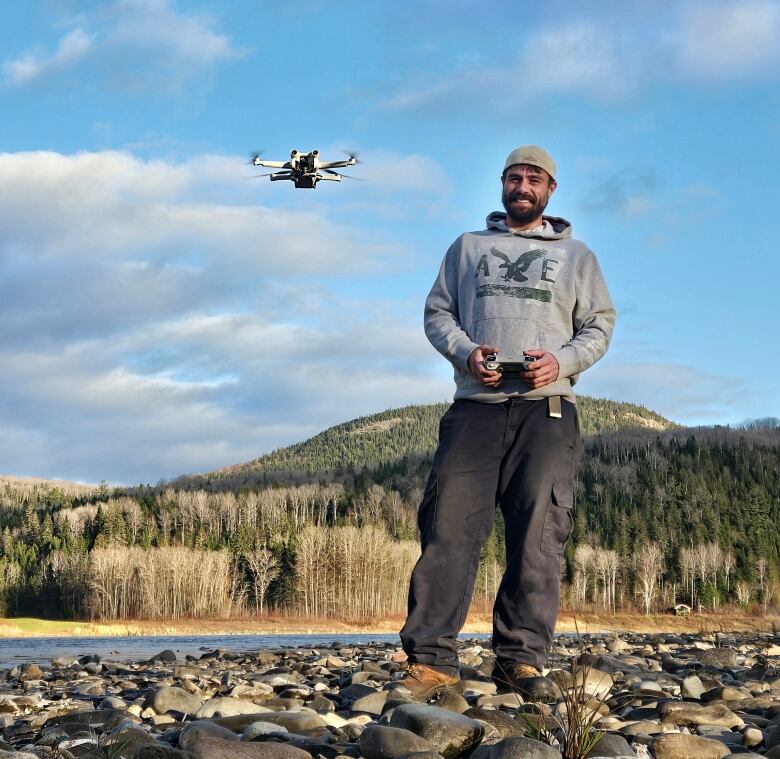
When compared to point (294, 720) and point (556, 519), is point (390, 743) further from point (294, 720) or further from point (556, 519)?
point (556, 519)

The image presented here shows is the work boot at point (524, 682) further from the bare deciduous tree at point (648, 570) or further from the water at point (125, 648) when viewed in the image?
the bare deciduous tree at point (648, 570)

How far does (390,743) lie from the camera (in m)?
3.53

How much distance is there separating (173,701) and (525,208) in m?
3.49

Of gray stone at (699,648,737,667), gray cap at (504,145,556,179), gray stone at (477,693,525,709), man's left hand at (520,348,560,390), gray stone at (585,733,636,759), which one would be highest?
gray cap at (504,145,556,179)

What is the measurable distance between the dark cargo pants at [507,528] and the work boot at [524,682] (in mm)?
56

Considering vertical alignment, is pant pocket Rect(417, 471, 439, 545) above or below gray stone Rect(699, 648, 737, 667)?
above

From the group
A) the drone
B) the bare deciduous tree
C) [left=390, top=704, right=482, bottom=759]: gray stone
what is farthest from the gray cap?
the bare deciduous tree

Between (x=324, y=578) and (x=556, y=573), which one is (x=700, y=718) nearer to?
(x=556, y=573)

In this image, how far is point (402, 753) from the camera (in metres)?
3.48

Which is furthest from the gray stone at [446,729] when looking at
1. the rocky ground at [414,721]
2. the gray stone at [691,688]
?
the gray stone at [691,688]

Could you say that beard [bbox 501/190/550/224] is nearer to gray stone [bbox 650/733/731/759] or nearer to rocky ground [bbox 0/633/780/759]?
rocky ground [bbox 0/633/780/759]

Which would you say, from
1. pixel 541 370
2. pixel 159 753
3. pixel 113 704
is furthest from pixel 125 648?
pixel 159 753

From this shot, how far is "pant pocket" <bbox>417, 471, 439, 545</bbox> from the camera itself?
5.48 metres

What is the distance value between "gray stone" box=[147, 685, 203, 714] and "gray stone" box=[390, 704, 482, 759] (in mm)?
1992
